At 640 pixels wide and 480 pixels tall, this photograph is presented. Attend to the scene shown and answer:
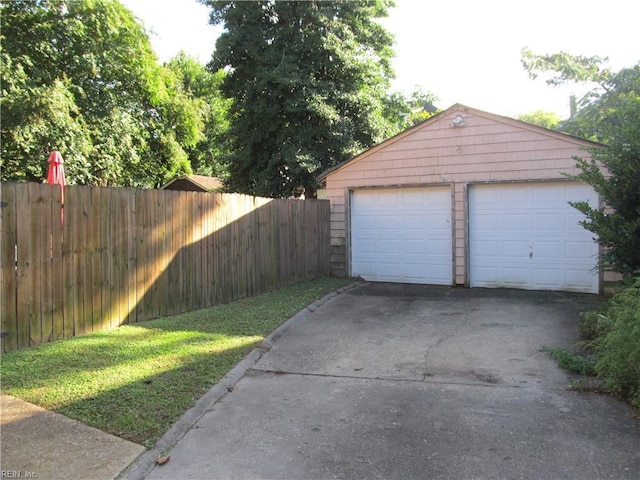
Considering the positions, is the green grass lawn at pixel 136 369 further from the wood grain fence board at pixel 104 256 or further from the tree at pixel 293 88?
the tree at pixel 293 88

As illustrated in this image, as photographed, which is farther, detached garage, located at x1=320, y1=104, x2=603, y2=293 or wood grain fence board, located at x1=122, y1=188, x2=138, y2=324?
detached garage, located at x1=320, y1=104, x2=603, y2=293

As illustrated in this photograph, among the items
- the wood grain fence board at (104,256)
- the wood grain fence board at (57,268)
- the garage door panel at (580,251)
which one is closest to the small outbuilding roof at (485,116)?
the garage door panel at (580,251)

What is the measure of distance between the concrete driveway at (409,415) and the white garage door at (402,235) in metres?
4.07

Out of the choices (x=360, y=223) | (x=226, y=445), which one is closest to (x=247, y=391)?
(x=226, y=445)

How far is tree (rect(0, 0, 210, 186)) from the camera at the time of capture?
14.1 metres

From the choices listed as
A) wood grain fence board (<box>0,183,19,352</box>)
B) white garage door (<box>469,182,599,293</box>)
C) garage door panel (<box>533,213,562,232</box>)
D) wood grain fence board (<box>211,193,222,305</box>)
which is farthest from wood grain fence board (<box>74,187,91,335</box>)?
garage door panel (<box>533,213,562,232</box>)

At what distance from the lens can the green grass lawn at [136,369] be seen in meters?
4.06

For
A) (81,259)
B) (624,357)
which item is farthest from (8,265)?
(624,357)

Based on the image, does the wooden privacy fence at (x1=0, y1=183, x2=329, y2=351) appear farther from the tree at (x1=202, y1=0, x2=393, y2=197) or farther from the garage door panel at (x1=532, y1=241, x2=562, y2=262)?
the tree at (x1=202, y1=0, x2=393, y2=197)

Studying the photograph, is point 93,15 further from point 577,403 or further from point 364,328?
point 577,403

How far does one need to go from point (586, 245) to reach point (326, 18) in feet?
34.1

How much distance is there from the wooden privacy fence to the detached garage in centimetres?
229

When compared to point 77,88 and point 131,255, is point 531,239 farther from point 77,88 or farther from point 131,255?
point 77,88

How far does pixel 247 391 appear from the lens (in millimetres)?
4859
